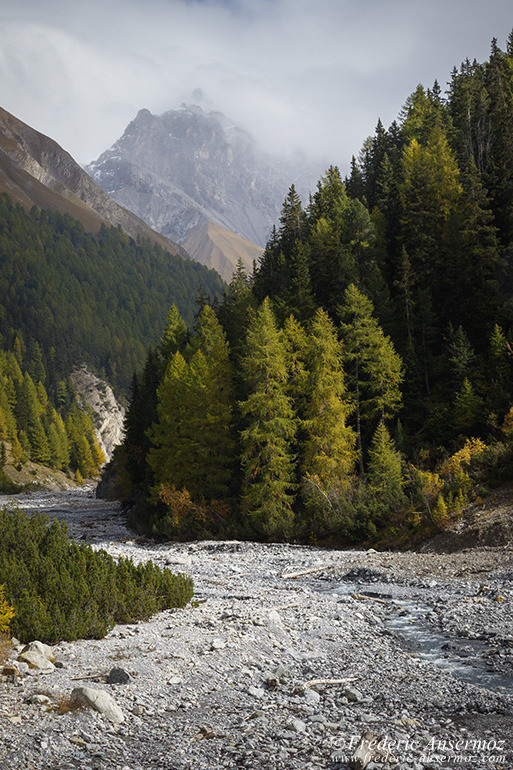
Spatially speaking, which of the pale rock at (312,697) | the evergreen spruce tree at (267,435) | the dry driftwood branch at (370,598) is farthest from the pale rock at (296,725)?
the evergreen spruce tree at (267,435)

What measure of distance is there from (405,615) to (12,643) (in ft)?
24.8

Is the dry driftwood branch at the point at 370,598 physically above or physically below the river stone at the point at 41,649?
above

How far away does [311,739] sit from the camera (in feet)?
18.8

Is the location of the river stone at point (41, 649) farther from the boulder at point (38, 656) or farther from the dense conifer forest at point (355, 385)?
the dense conifer forest at point (355, 385)

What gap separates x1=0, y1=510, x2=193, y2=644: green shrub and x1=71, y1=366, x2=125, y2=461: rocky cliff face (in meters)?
143

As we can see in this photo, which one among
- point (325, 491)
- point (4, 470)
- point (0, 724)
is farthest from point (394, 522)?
point (4, 470)

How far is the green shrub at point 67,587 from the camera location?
8.63 m

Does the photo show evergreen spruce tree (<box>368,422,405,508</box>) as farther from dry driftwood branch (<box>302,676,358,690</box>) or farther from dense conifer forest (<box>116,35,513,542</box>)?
dry driftwood branch (<box>302,676,358,690</box>)

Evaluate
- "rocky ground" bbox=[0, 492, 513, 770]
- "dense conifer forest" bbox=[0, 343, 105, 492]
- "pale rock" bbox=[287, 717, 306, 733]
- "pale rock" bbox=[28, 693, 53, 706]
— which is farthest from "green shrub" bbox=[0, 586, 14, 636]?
"dense conifer forest" bbox=[0, 343, 105, 492]

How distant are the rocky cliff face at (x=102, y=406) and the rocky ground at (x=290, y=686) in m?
145

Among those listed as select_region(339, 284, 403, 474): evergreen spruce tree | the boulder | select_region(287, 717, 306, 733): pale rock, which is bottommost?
the boulder

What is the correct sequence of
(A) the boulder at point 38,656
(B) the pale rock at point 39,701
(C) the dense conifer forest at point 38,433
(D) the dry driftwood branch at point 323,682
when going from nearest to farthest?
(B) the pale rock at point 39,701, (D) the dry driftwood branch at point 323,682, (A) the boulder at point 38,656, (C) the dense conifer forest at point 38,433

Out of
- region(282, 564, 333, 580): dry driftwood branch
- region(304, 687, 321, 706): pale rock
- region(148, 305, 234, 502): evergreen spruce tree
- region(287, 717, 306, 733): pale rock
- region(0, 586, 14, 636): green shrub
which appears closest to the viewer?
region(287, 717, 306, 733): pale rock

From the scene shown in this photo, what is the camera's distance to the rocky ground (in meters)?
5.41
